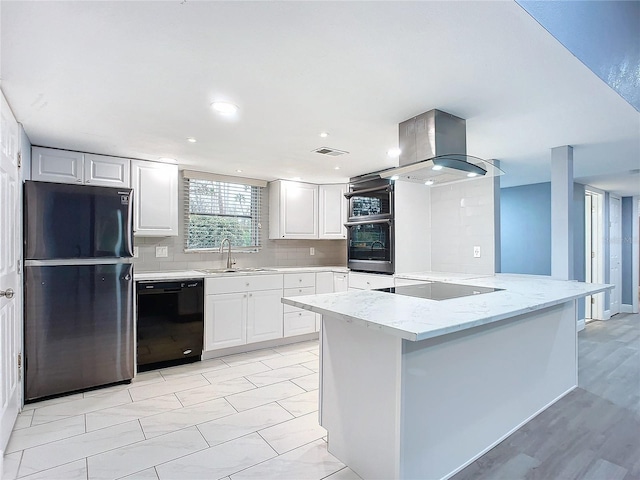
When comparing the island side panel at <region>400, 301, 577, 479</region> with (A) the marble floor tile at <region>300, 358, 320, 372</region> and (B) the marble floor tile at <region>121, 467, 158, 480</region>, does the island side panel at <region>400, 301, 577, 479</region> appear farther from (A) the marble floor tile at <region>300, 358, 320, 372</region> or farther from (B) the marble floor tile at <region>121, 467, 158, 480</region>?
(A) the marble floor tile at <region>300, 358, 320, 372</region>

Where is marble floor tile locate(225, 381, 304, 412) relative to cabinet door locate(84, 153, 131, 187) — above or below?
below

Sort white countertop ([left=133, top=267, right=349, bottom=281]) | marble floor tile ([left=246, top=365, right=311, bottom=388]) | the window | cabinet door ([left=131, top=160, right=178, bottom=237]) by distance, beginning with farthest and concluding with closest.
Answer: the window
cabinet door ([left=131, top=160, right=178, bottom=237])
white countertop ([left=133, top=267, right=349, bottom=281])
marble floor tile ([left=246, top=365, right=311, bottom=388])

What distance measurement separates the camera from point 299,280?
4.23 metres

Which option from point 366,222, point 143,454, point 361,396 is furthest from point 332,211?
point 143,454

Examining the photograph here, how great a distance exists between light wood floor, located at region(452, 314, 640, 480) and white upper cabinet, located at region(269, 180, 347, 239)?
299 cm

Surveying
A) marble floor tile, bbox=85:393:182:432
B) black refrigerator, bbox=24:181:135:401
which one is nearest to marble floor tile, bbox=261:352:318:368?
marble floor tile, bbox=85:393:182:432

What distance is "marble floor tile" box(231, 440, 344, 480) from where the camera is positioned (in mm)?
1788

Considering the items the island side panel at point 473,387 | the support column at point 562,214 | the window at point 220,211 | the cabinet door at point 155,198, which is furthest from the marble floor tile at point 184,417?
the support column at point 562,214

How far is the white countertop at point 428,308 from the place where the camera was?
56.5 inches

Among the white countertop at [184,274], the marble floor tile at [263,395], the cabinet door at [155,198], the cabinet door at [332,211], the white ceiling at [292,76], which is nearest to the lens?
the white ceiling at [292,76]

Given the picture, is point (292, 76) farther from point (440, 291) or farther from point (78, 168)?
point (78, 168)

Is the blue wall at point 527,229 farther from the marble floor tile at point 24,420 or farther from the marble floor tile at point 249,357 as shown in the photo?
the marble floor tile at point 24,420

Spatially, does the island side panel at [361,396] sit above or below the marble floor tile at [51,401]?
above

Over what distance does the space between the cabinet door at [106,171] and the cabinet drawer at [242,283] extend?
1.26 meters
